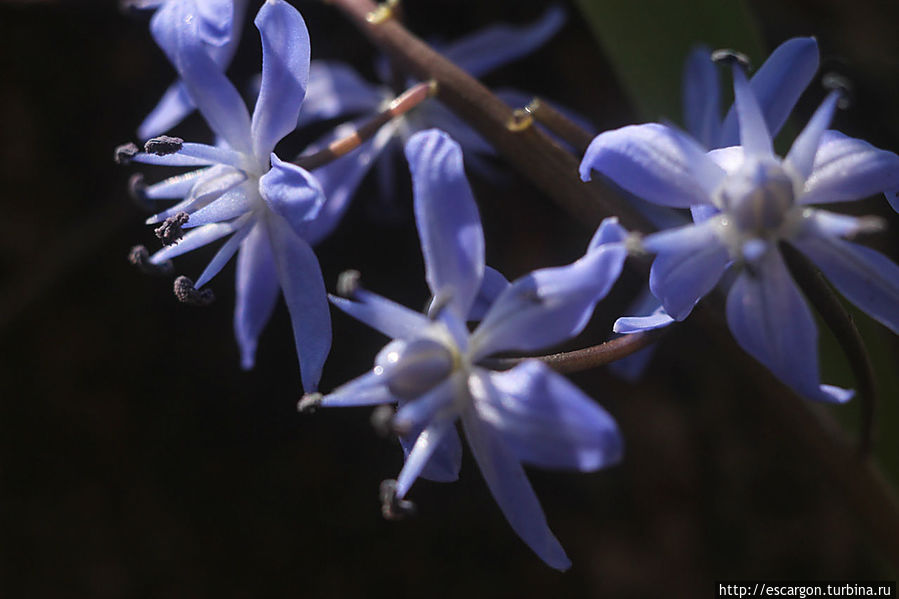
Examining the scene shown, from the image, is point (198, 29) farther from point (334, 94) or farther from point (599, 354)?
point (599, 354)

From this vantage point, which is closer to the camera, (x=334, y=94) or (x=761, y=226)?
(x=761, y=226)

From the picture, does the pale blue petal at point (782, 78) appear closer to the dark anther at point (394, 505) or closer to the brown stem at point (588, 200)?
the brown stem at point (588, 200)

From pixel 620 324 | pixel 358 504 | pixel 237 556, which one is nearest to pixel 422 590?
pixel 358 504

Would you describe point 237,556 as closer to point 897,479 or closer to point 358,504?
point 358,504

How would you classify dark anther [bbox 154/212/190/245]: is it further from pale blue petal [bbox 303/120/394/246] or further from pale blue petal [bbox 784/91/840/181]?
pale blue petal [bbox 784/91/840/181]

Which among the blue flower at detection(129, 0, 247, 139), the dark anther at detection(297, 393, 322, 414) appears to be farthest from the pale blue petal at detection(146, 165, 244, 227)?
the dark anther at detection(297, 393, 322, 414)

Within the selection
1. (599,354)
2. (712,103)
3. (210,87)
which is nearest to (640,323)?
(599,354)
